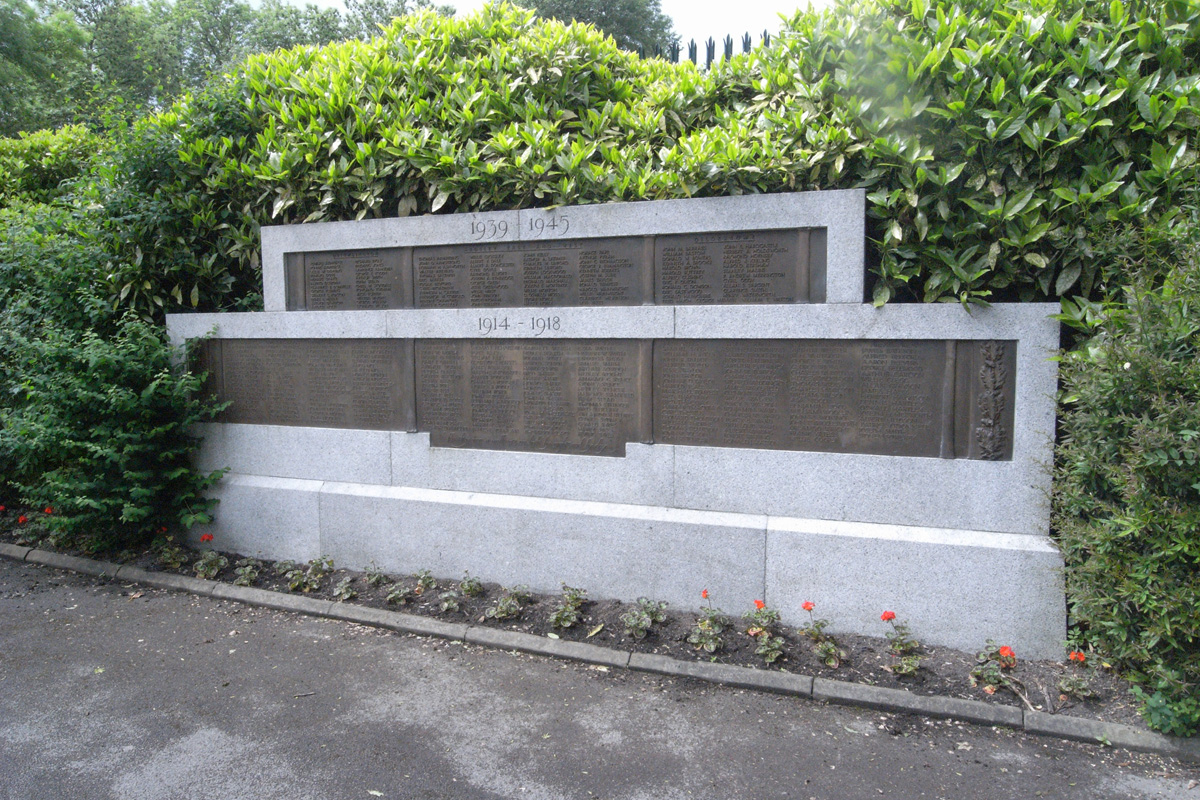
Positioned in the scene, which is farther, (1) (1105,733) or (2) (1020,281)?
(2) (1020,281)

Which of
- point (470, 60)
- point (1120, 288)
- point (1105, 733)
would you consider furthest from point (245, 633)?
point (1120, 288)

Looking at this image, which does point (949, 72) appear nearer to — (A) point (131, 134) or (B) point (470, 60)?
(B) point (470, 60)

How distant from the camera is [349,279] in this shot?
624 centimetres

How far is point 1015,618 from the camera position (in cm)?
447

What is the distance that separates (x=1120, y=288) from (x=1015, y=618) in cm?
198

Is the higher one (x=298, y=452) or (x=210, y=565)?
(x=298, y=452)

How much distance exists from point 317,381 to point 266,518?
48.7 inches

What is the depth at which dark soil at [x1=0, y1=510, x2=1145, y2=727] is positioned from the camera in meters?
4.12

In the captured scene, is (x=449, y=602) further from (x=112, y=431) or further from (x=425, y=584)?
(x=112, y=431)

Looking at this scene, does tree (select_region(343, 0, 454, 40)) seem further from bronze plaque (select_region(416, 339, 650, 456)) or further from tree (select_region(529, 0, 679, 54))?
bronze plaque (select_region(416, 339, 650, 456))

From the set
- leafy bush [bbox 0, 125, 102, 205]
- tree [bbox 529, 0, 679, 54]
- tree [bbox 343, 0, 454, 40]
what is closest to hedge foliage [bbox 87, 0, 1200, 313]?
leafy bush [bbox 0, 125, 102, 205]

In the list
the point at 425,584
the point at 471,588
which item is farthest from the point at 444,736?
the point at 425,584

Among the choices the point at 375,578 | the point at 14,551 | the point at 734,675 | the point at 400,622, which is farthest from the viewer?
the point at 14,551

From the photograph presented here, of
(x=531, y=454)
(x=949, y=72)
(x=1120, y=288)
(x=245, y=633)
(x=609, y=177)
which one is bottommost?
(x=245, y=633)
